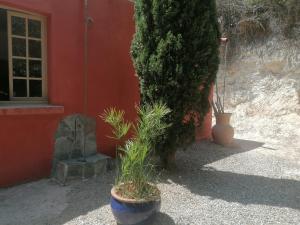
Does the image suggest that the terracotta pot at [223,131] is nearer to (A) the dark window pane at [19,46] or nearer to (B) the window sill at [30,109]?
(B) the window sill at [30,109]

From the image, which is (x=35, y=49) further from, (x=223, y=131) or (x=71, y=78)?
(x=223, y=131)

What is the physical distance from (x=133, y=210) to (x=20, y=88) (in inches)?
103

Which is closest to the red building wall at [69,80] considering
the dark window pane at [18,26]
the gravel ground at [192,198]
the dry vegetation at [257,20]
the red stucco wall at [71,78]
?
the red stucco wall at [71,78]

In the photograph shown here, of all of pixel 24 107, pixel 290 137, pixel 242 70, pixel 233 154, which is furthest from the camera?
pixel 242 70

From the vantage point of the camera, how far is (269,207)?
149 inches

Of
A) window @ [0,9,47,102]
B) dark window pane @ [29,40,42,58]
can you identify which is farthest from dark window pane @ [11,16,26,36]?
dark window pane @ [29,40,42,58]

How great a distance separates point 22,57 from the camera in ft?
14.5

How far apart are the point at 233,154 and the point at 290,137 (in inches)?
103

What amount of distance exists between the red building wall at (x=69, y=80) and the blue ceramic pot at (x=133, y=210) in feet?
6.38

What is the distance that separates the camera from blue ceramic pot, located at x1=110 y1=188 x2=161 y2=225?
302cm

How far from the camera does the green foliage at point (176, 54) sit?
14.1 ft

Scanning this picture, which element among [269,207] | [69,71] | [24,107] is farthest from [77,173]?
[269,207]

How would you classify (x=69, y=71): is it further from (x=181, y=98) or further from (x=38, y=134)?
(x=181, y=98)

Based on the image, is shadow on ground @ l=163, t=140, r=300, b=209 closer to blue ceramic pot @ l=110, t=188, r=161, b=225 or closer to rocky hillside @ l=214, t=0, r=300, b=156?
blue ceramic pot @ l=110, t=188, r=161, b=225
